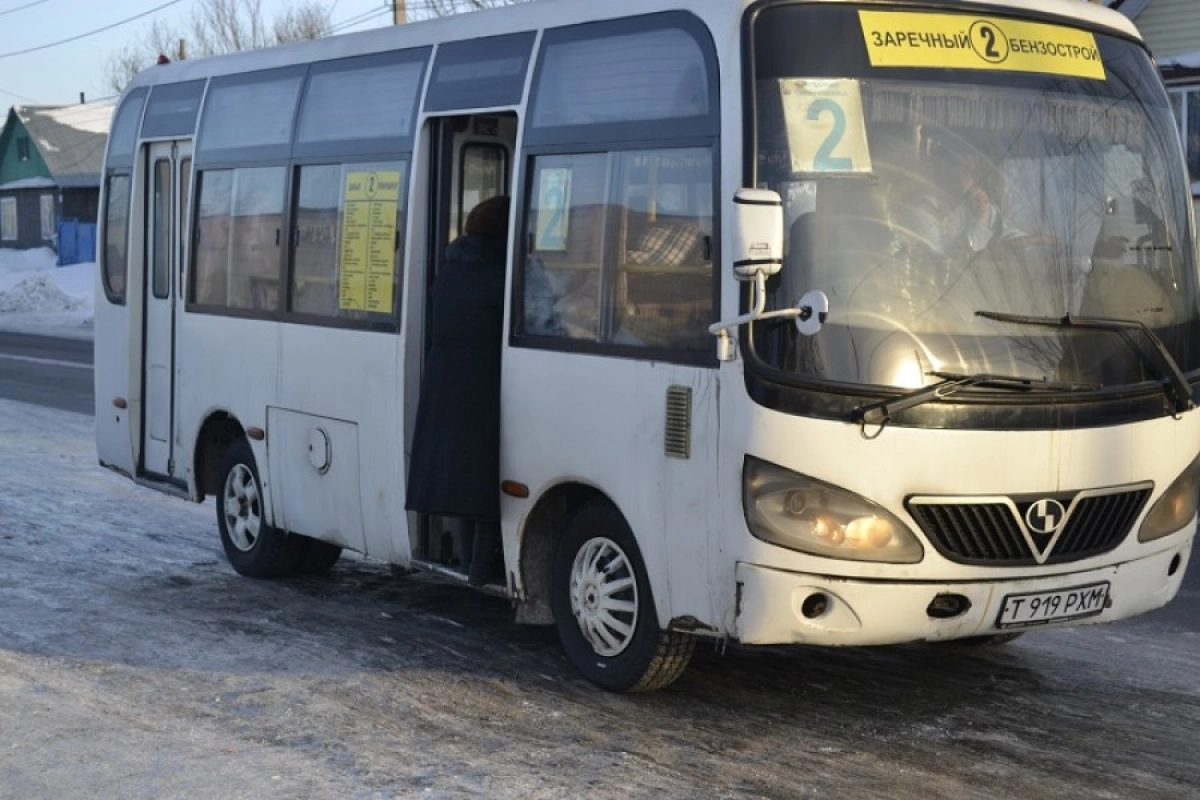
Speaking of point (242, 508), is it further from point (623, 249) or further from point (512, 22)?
point (623, 249)

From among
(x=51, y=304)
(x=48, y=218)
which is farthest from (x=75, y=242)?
(x=51, y=304)

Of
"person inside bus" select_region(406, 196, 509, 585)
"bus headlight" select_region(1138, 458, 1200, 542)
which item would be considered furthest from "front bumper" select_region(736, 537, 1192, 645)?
"person inside bus" select_region(406, 196, 509, 585)

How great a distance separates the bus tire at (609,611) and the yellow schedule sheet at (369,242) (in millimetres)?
1767

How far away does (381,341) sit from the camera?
8469 mm

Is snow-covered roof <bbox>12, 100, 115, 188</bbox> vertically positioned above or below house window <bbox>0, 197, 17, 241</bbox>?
above

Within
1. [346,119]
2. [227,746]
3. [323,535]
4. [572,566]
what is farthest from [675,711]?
[346,119]

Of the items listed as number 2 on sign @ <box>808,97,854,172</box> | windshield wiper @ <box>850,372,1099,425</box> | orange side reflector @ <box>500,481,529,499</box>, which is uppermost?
number 2 on sign @ <box>808,97,854,172</box>

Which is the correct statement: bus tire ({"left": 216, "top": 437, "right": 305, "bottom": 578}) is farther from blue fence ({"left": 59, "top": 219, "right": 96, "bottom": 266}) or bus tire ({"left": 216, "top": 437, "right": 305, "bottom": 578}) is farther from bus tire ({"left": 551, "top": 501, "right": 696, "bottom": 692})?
blue fence ({"left": 59, "top": 219, "right": 96, "bottom": 266})

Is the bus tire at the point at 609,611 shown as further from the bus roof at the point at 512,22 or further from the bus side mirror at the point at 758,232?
the bus roof at the point at 512,22

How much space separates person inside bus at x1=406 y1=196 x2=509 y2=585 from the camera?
770cm

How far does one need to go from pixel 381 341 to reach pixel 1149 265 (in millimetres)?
3445

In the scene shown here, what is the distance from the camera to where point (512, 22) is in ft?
25.7

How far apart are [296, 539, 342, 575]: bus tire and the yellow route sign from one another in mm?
4570

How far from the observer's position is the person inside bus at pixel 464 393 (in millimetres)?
7695
